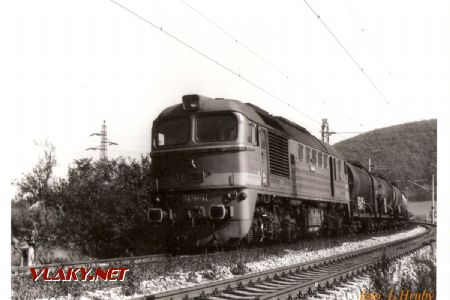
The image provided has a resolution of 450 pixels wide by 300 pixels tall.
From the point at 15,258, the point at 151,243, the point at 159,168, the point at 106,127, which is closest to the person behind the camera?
the point at 106,127

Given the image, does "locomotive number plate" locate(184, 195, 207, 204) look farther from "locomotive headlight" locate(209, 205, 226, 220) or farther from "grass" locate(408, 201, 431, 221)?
"grass" locate(408, 201, 431, 221)

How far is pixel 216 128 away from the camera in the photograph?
13180 mm

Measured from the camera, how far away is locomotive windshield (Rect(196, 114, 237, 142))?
13.0 meters


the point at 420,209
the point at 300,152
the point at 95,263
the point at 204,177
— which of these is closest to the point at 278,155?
the point at 300,152

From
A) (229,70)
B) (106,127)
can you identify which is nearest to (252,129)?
(229,70)

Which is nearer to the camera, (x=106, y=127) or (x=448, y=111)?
(x=448, y=111)

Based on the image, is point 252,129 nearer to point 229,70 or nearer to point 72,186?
point 229,70

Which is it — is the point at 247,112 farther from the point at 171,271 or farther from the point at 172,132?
the point at 171,271

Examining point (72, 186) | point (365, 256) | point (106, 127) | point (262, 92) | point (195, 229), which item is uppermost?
point (262, 92)

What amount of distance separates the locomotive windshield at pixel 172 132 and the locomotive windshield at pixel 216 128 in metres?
0.31

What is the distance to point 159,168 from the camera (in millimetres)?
13352

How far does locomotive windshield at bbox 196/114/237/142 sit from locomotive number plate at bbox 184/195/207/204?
4.41 feet

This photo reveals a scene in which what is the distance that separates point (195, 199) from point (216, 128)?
1765 millimetres

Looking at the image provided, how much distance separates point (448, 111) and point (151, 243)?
10863 mm
